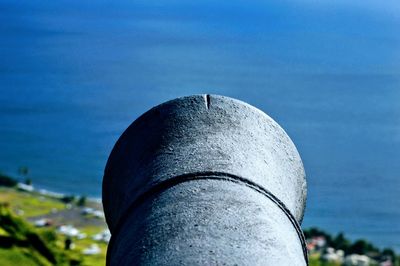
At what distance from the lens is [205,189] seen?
252 centimetres

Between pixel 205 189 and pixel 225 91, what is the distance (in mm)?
75976

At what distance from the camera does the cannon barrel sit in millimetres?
2268

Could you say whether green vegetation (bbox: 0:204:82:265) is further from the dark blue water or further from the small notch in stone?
the dark blue water

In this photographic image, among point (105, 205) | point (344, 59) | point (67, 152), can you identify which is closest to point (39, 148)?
point (67, 152)

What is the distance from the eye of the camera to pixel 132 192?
2.77 metres

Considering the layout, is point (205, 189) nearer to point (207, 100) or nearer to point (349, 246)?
point (207, 100)

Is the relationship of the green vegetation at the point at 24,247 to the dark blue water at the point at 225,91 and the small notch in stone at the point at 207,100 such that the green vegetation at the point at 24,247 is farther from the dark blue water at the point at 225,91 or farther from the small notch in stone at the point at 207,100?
the dark blue water at the point at 225,91

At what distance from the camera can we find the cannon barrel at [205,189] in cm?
227

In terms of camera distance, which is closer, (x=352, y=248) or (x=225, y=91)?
(x=352, y=248)

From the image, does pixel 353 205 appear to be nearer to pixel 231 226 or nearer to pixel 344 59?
pixel 231 226

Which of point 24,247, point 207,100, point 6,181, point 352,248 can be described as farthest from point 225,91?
point 207,100

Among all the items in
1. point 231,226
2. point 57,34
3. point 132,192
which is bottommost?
point 231,226

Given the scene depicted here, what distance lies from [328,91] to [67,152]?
3684cm

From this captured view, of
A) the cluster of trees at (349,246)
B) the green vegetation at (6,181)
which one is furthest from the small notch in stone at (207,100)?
the green vegetation at (6,181)
